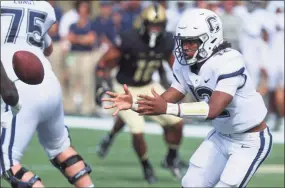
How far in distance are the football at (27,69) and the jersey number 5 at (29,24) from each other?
0.82 meters

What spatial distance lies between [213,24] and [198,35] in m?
0.18

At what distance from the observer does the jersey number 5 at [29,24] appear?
23.5ft

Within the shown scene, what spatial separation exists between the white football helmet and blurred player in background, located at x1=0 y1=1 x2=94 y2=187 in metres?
1.02

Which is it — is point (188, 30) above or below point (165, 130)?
above

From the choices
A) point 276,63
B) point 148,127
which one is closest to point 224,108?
point 148,127

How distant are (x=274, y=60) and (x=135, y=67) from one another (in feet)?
17.8

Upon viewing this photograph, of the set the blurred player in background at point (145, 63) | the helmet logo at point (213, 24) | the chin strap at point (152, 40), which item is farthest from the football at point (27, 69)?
the chin strap at point (152, 40)

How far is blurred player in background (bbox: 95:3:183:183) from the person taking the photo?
10.0 m

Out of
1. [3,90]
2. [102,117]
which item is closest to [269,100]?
[102,117]

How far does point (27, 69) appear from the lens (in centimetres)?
624

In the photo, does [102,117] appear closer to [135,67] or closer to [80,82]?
[80,82]

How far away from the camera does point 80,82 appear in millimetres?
16797

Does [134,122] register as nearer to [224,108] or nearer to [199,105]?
[224,108]

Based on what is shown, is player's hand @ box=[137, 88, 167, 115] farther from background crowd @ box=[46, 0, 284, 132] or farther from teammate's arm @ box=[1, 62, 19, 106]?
background crowd @ box=[46, 0, 284, 132]
